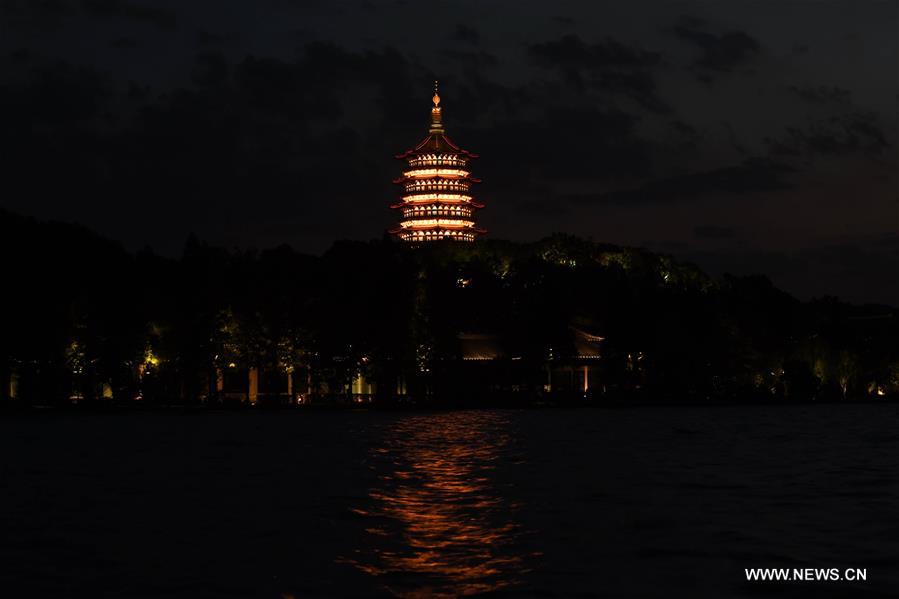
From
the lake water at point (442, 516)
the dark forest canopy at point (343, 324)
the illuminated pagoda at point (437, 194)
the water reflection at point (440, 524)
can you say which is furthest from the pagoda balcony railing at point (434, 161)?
the water reflection at point (440, 524)

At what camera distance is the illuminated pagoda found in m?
134

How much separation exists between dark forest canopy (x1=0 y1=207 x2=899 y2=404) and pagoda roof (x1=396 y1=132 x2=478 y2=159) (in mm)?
34789

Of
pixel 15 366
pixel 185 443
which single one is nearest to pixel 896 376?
pixel 15 366

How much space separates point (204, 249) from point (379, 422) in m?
21.3

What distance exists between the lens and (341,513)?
23.8m

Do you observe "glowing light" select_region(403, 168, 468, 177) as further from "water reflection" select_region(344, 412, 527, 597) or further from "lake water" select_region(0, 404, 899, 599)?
"water reflection" select_region(344, 412, 527, 597)

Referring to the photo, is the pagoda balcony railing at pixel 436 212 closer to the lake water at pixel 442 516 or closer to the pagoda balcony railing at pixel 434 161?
the pagoda balcony railing at pixel 434 161

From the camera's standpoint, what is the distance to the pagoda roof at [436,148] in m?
134

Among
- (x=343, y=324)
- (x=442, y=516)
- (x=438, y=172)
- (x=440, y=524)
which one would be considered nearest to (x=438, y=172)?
(x=438, y=172)

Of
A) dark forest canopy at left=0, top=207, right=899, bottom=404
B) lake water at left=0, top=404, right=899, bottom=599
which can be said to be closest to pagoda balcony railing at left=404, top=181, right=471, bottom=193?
dark forest canopy at left=0, top=207, right=899, bottom=404

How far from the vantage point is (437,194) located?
13375cm

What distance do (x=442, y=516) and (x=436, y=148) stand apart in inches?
4478

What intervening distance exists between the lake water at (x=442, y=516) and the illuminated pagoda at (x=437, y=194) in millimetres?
87813

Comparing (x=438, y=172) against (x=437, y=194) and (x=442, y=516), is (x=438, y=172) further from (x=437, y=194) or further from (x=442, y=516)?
(x=442, y=516)
